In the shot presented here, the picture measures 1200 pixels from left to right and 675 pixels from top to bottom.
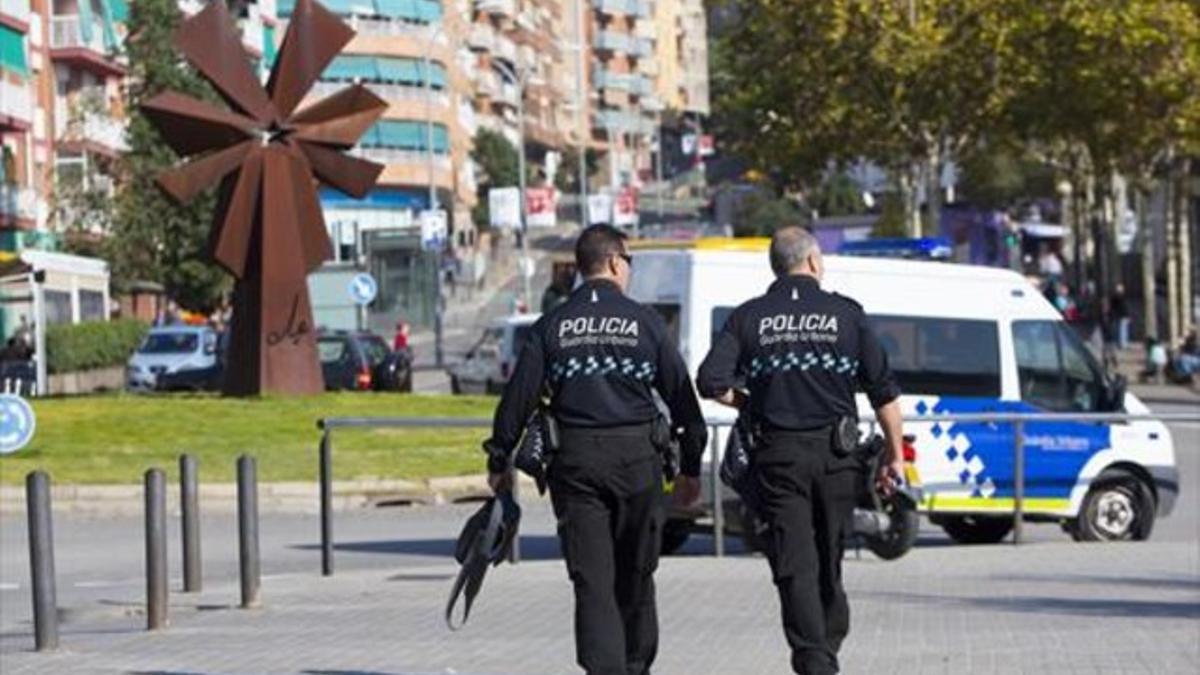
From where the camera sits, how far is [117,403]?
35.3 metres

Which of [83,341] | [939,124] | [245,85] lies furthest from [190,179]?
[939,124]

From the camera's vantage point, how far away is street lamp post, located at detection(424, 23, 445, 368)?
7622 centimetres

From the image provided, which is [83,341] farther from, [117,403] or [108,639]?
[108,639]

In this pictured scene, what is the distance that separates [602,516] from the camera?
445 inches

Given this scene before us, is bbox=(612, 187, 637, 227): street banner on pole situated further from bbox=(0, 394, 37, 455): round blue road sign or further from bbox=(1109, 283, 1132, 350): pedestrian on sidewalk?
bbox=(0, 394, 37, 455): round blue road sign

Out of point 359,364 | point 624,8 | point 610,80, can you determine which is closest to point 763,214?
point 624,8

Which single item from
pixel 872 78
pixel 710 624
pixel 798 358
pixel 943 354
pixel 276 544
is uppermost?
pixel 872 78

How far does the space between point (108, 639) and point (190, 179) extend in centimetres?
2067

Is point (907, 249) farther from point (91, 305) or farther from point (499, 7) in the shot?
point (499, 7)

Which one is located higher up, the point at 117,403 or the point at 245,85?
the point at 245,85

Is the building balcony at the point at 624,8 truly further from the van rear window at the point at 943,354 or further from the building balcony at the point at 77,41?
the van rear window at the point at 943,354

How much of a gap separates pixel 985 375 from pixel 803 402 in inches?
436

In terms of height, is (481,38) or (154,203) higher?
(481,38)

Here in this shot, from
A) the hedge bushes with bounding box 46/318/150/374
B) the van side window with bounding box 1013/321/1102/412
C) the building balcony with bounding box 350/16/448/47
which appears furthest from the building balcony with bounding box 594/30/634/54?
the van side window with bounding box 1013/321/1102/412
